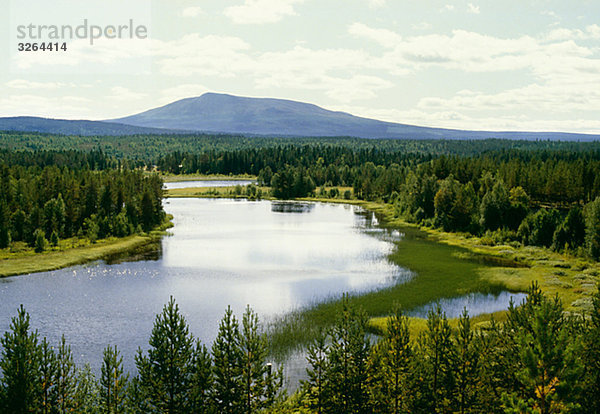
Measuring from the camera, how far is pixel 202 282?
228 feet

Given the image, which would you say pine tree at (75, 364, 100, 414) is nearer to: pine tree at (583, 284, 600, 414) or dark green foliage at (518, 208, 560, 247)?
pine tree at (583, 284, 600, 414)

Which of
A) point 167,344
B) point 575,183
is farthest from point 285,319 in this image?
point 575,183

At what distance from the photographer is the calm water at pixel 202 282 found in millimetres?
50875

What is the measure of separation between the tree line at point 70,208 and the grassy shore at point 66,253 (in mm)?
2344

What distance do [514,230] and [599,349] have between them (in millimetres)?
82205

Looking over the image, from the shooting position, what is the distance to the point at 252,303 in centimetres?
5903

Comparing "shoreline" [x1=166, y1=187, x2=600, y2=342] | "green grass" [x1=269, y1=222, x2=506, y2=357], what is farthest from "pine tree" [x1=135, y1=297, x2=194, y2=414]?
"shoreline" [x1=166, y1=187, x2=600, y2=342]

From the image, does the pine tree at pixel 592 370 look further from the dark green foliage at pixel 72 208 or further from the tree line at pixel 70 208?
the dark green foliage at pixel 72 208

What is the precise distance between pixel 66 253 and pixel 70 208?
20.3m

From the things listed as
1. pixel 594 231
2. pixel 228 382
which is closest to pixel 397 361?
pixel 228 382

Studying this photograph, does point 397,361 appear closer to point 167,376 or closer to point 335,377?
point 335,377

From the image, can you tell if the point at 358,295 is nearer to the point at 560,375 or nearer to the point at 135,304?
the point at 135,304

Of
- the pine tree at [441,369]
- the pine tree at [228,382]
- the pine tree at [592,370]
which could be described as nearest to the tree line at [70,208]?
the pine tree at [228,382]

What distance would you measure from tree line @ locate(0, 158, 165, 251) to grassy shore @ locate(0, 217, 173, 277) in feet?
7.69
